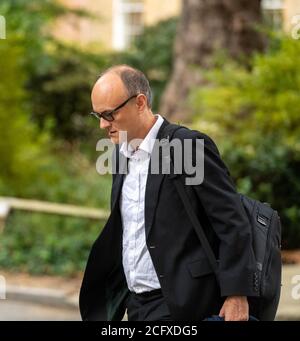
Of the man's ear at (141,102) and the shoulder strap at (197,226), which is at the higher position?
the man's ear at (141,102)

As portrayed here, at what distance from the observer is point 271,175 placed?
1030 cm

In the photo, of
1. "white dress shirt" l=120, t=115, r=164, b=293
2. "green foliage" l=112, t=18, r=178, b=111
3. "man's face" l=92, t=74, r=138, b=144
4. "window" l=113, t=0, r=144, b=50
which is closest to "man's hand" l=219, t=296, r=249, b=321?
"white dress shirt" l=120, t=115, r=164, b=293

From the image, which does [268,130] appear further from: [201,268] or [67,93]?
[67,93]

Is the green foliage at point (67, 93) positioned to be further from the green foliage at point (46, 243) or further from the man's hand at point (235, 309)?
the man's hand at point (235, 309)

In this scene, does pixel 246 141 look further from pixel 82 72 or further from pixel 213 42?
pixel 82 72

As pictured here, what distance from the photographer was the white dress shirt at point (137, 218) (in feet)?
11.5

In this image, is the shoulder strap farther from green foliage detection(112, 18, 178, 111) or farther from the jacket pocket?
green foliage detection(112, 18, 178, 111)

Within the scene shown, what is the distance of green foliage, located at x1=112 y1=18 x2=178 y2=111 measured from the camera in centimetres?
1923

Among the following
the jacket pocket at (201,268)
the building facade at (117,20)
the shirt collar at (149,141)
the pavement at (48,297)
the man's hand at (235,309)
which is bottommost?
the pavement at (48,297)

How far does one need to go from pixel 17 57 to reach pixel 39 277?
4.55m

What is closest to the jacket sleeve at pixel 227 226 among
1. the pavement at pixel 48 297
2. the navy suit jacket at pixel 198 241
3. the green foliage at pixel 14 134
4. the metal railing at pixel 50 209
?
the navy suit jacket at pixel 198 241

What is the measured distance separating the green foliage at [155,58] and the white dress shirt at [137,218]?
15.3 metres

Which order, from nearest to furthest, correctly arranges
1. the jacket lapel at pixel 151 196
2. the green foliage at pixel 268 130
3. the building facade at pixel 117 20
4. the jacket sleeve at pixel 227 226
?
the jacket sleeve at pixel 227 226, the jacket lapel at pixel 151 196, the green foliage at pixel 268 130, the building facade at pixel 117 20

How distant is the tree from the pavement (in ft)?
14.1
